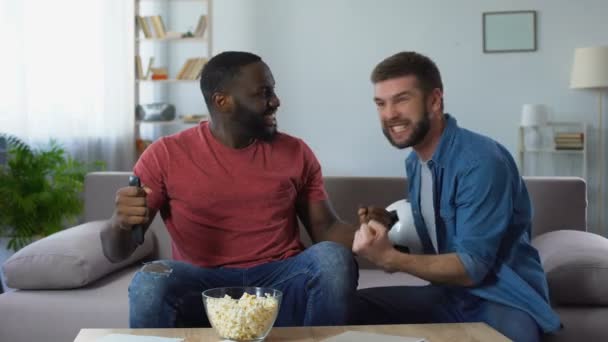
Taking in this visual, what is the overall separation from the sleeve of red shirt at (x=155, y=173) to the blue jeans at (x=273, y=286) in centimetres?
23

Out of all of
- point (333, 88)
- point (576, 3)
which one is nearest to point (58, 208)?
point (333, 88)

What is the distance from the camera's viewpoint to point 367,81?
6262 millimetres

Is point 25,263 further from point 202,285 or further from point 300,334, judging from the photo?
point 300,334

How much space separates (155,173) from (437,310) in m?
0.86

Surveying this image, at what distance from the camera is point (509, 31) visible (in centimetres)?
609

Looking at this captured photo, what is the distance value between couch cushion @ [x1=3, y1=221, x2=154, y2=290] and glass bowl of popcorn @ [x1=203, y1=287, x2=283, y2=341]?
0.95m

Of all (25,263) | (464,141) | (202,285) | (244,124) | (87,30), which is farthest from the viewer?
(87,30)

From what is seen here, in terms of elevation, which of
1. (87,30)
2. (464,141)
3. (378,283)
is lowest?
(378,283)

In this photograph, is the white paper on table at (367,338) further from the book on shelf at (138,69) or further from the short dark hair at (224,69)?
the book on shelf at (138,69)

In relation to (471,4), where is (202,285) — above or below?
below

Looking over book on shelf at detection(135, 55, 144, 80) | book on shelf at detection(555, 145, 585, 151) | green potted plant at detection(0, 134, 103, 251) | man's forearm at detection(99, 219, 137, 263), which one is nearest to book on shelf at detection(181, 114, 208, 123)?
book on shelf at detection(135, 55, 144, 80)

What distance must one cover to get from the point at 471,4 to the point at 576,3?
758 millimetres

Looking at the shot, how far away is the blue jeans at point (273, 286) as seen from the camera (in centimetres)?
195

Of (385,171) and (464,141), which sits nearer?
(464,141)
